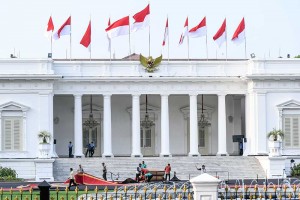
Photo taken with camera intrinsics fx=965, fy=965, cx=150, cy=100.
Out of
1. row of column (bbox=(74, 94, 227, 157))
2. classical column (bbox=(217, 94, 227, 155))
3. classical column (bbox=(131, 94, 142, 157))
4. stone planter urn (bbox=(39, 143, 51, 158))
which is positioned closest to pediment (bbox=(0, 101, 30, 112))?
row of column (bbox=(74, 94, 227, 157))

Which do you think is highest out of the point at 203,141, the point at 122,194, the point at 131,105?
the point at 131,105

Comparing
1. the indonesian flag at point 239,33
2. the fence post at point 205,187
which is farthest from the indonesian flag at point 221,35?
the fence post at point 205,187

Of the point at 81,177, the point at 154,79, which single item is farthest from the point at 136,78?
the point at 81,177

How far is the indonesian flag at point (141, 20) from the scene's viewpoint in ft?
215

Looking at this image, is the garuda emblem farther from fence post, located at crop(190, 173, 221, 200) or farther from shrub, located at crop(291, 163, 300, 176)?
fence post, located at crop(190, 173, 221, 200)

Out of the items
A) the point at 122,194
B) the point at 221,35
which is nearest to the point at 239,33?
the point at 221,35

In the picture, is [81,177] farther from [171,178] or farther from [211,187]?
[211,187]

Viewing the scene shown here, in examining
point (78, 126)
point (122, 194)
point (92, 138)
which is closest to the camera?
point (122, 194)

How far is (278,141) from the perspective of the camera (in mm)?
61750

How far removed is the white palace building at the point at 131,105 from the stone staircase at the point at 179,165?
1.50m

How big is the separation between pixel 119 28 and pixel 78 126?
7.19m

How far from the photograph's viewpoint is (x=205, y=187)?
2947 cm

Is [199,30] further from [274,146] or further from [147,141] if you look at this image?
[274,146]

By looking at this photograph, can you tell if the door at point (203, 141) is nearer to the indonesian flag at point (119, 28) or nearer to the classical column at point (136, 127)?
the classical column at point (136, 127)
